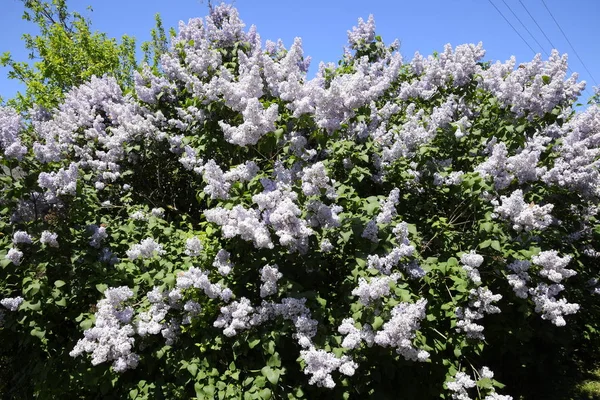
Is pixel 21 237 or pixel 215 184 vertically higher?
pixel 215 184

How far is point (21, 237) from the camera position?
3.24 metres

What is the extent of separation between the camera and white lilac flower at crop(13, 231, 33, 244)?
3225 mm

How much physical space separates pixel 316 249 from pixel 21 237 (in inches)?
85.0

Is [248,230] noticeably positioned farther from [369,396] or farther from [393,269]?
[369,396]

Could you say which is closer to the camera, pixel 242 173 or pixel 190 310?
pixel 190 310

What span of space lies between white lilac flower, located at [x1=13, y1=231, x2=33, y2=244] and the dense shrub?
0.01 metres

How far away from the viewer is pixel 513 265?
9.68 ft

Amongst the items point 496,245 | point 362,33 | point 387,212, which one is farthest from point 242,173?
point 362,33

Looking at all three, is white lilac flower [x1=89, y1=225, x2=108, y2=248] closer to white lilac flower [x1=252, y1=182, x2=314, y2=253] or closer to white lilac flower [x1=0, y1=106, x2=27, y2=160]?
white lilac flower [x1=0, y1=106, x2=27, y2=160]

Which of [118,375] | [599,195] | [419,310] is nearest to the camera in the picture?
[419,310]

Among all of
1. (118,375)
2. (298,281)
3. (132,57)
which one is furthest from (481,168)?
(132,57)

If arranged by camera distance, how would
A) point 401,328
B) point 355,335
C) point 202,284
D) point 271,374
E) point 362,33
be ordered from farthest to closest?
point 362,33 < point 202,284 < point 271,374 < point 355,335 < point 401,328

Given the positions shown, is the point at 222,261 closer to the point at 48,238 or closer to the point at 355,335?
the point at 355,335

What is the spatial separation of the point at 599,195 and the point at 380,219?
7.90ft
